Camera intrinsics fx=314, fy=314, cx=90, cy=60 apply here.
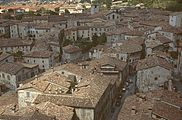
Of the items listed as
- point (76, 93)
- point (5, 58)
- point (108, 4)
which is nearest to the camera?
point (76, 93)

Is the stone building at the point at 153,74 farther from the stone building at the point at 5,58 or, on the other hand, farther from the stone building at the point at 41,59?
the stone building at the point at 5,58

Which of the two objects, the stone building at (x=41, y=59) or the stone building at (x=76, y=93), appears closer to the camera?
the stone building at (x=76, y=93)

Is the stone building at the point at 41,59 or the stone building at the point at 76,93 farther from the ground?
the stone building at the point at 76,93

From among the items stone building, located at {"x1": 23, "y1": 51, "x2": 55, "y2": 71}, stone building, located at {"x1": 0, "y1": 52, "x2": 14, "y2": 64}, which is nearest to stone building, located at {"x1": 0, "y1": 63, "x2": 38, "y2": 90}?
stone building, located at {"x1": 0, "y1": 52, "x2": 14, "y2": 64}

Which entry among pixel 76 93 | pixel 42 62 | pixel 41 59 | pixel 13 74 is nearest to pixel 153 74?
pixel 76 93

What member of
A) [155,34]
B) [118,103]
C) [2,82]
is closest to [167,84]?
[118,103]

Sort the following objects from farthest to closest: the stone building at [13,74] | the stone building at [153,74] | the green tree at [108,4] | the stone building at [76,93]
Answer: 1. the green tree at [108,4]
2. the stone building at [13,74]
3. the stone building at [153,74]
4. the stone building at [76,93]

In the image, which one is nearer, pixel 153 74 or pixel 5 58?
pixel 153 74

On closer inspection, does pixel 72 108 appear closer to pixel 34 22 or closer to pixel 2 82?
pixel 2 82

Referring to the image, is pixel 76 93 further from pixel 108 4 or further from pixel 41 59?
pixel 108 4

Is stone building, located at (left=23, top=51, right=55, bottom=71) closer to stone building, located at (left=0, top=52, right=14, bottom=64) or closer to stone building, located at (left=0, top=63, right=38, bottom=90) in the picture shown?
stone building, located at (left=0, top=52, right=14, bottom=64)

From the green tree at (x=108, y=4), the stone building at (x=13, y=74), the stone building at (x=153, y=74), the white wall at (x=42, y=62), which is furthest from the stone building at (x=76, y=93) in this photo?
the green tree at (x=108, y=4)

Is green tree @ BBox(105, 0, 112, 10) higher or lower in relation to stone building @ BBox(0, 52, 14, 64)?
higher

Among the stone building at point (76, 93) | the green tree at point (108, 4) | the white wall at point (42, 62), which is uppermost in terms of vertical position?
the green tree at point (108, 4)
